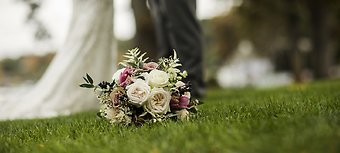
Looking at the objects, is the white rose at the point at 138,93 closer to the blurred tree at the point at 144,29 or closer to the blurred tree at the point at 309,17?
the blurred tree at the point at 144,29

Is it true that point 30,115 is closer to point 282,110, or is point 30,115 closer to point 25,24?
point 282,110

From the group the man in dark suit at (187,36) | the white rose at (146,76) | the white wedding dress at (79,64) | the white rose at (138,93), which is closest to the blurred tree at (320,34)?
the white wedding dress at (79,64)

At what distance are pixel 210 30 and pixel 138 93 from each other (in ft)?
107

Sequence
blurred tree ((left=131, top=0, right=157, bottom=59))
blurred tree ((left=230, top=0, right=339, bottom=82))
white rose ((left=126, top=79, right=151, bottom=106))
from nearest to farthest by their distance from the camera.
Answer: white rose ((left=126, top=79, right=151, bottom=106)) → blurred tree ((left=131, top=0, right=157, bottom=59)) → blurred tree ((left=230, top=0, right=339, bottom=82))

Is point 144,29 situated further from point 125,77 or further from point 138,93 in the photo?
point 138,93

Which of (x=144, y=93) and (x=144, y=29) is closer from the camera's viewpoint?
(x=144, y=93)

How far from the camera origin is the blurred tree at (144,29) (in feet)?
30.5

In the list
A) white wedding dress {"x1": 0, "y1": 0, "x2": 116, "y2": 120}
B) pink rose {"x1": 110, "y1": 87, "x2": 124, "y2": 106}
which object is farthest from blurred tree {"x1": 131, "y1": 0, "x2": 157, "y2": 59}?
pink rose {"x1": 110, "y1": 87, "x2": 124, "y2": 106}

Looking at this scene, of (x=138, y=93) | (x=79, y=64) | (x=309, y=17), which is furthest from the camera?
(x=309, y=17)

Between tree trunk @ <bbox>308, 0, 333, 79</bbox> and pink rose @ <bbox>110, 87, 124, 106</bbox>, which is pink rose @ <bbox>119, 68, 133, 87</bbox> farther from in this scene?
tree trunk @ <bbox>308, 0, 333, 79</bbox>

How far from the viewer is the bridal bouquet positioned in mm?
3062

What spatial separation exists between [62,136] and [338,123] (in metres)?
1.43

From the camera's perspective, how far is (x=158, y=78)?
308cm

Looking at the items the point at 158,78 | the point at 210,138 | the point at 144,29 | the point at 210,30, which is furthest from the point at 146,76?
the point at 210,30
